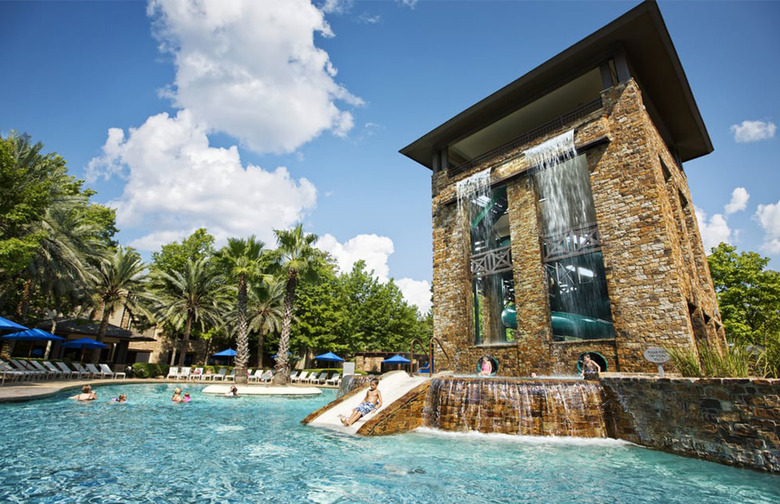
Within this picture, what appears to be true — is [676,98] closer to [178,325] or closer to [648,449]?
[648,449]

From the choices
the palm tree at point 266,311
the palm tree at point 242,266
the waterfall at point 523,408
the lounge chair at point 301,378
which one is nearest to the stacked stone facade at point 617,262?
the waterfall at point 523,408

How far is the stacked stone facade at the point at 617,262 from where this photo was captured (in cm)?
1130

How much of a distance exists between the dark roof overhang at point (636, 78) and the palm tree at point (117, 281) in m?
22.0

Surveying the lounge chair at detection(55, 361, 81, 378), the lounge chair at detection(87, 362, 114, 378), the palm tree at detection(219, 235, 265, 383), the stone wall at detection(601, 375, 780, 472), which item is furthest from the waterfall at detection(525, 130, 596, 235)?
the lounge chair at detection(87, 362, 114, 378)

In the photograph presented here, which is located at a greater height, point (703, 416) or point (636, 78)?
point (636, 78)

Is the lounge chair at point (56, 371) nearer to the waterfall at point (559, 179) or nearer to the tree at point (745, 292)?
the waterfall at point (559, 179)

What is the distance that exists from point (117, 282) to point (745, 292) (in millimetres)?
41111

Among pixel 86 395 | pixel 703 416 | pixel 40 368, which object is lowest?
pixel 86 395

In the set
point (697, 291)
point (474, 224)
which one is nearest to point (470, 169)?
point (474, 224)

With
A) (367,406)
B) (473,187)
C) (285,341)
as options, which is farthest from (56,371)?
(473,187)

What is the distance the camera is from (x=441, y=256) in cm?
1836

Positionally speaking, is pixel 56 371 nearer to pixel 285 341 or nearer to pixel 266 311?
pixel 285 341

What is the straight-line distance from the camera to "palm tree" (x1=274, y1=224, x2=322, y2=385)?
2216cm

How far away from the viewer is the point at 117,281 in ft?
86.0
